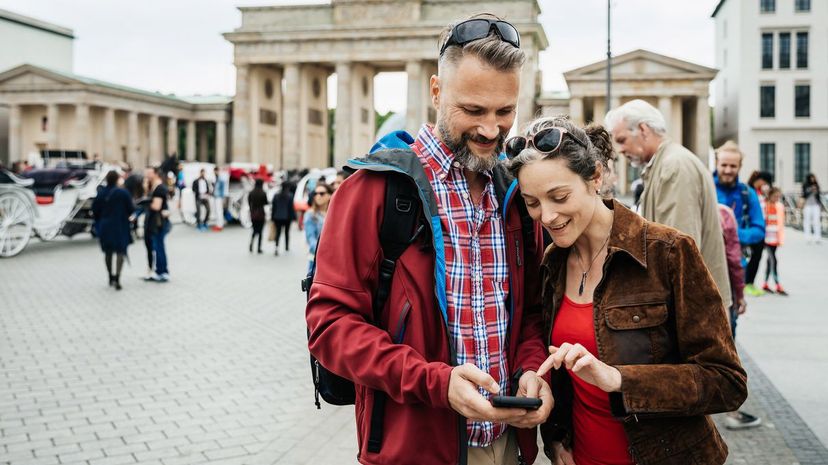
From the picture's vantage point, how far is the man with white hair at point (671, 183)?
4.93 metres

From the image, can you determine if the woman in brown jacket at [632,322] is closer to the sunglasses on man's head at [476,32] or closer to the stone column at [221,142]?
the sunglasses on man's head at [476,32]

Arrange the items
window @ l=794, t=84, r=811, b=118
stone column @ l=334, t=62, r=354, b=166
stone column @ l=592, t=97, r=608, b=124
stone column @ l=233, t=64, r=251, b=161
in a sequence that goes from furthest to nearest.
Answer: stone column @ l=233, t=64, r=251, b=161 → stone column @ l=334, t=62, r=354, b=166 → stone column @ l=592, t=97, r=608, b=124 → window @ l=794, t=84, r=811, b=118

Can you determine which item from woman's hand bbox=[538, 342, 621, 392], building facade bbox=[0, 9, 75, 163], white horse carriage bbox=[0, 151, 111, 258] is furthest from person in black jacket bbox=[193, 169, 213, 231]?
building facade bbox=[0, 9, 75, 163]

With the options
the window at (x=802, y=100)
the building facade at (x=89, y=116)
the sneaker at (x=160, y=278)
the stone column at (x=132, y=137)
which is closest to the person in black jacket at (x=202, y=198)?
the sneaker at (x=160, y=278)

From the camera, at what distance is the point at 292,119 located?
60.7 metres

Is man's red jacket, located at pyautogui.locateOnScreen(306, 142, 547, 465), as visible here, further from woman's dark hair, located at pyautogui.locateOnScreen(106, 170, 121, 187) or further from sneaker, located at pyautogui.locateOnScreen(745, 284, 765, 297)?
woman's dark hair, located at pyautogui.locateOnScreen(106, 170, 121, 187)

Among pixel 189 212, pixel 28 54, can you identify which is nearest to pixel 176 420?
pixel 189 212

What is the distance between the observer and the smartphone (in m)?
2.05

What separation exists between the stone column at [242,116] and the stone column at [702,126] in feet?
114

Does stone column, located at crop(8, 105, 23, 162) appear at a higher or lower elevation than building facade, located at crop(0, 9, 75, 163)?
lower

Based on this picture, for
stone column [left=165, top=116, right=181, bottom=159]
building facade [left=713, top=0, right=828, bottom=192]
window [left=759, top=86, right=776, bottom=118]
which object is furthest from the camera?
stone column [left=165, top=116, right=181, bottom=159]

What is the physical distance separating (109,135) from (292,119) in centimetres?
1410

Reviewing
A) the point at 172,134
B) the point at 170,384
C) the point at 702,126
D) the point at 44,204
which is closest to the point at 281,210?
the point at 44,204

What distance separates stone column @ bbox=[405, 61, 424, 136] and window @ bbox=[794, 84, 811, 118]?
26783mm
